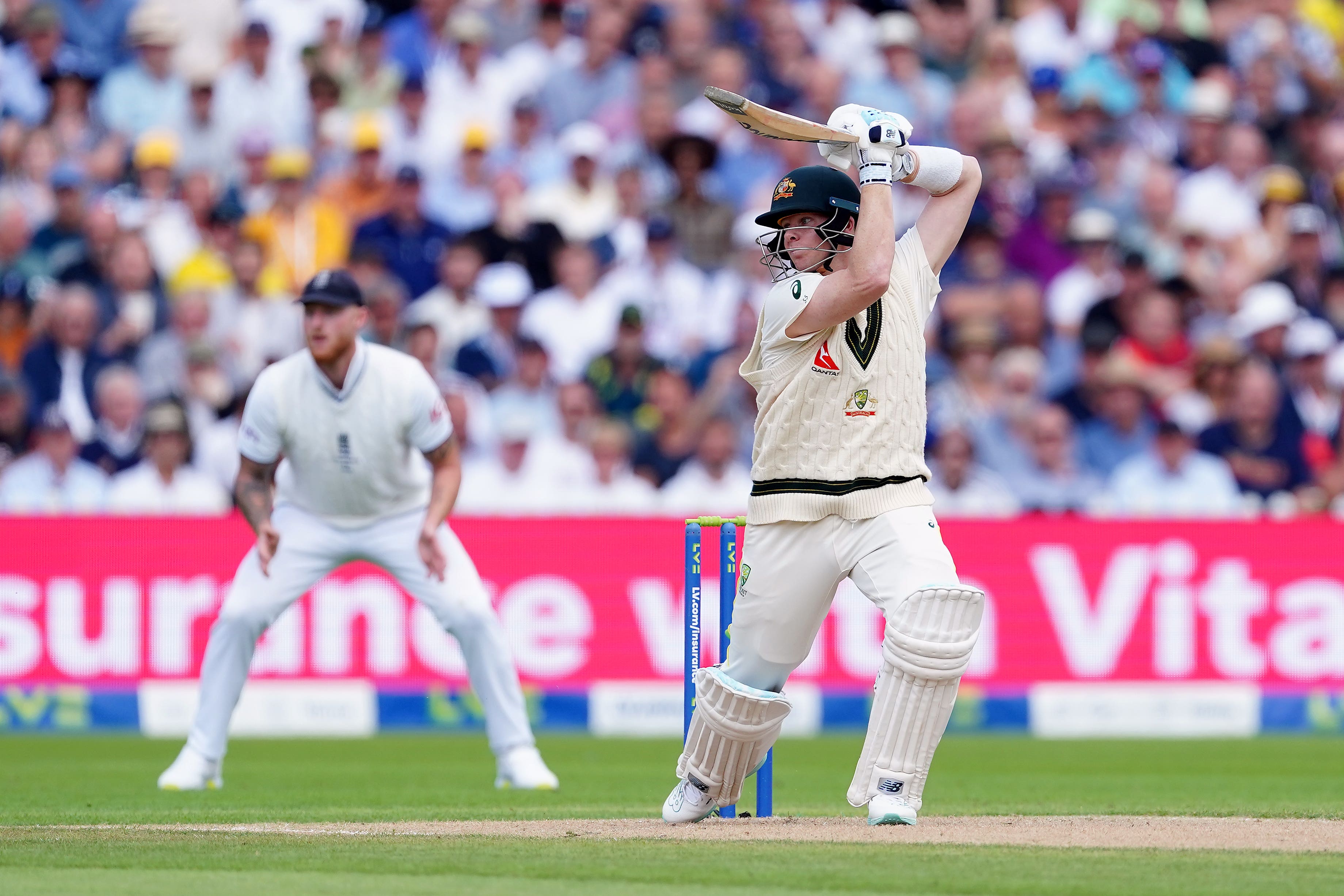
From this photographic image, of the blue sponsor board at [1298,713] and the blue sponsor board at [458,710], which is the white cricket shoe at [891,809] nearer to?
the blue sponsor board at [458,710]

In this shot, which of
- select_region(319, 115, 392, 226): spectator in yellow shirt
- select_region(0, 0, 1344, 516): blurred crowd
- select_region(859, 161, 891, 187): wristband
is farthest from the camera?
select_region(319, 115, 392, 226): spectator in yellow shirt

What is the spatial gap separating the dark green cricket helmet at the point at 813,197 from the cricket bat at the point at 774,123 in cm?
13

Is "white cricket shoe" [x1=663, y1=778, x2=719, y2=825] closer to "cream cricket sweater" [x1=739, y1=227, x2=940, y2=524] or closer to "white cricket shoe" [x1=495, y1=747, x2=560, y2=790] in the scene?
"cream cricket sweater" [x1=739, y1=227, x2=940, y2=524]

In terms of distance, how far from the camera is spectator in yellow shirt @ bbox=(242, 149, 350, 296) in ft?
51.7

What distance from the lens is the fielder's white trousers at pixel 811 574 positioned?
6.92 metres

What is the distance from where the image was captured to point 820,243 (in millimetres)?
7207

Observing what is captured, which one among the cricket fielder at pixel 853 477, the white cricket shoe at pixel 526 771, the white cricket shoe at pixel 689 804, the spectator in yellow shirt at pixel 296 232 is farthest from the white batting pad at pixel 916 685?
the spectator in yellow shirt at pixel 296 232

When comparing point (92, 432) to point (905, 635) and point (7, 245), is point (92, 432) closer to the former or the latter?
point (7, 245)

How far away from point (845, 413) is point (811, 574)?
557mm

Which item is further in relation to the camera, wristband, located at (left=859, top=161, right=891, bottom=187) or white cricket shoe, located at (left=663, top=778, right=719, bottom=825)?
white cricket shoe, located at (left=663, top=778, right=719, bottom=825)

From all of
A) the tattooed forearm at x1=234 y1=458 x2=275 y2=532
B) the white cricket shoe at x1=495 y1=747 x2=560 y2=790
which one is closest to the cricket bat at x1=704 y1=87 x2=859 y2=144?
the tattooed forearm at x1=234 y1=458 x2=275 y2=532

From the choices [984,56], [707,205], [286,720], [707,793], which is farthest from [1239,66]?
[707,793]

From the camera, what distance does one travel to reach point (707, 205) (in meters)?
16.3

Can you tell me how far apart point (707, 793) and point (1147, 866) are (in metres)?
1.79
